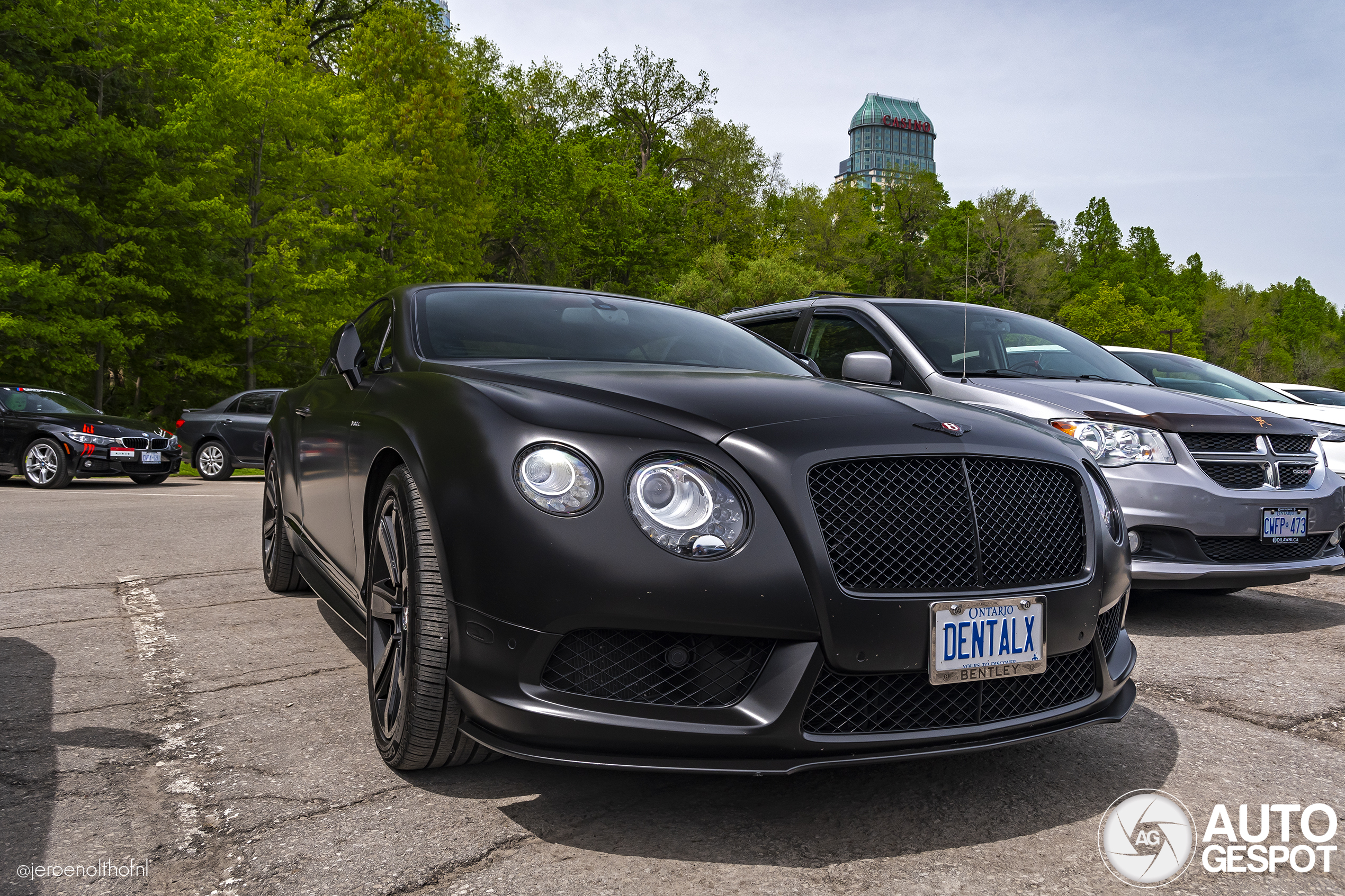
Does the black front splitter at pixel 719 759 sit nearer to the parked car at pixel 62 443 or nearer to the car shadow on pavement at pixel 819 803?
the car shadow on pavement at pixel 819 803

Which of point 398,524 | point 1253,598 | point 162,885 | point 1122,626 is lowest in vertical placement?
point 1253,598

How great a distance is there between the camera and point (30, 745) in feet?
9.60

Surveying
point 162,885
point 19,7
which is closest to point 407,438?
point 162,885

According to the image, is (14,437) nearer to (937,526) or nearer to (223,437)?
(223,437)

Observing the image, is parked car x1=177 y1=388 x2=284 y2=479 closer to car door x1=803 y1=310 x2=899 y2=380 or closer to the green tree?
car door x1=803 y1=310 x2=899 y2=380

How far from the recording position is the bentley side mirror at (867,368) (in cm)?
459

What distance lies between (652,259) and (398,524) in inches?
1761

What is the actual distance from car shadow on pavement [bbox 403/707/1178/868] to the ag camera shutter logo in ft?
0.15

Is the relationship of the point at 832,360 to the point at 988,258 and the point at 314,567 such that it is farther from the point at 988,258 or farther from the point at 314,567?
the point at 988,258

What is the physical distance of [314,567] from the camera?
435cm

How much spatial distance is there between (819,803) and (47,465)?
47.7 ft

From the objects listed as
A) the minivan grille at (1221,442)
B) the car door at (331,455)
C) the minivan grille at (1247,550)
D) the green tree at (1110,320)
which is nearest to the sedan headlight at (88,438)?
the car door at (331,455)

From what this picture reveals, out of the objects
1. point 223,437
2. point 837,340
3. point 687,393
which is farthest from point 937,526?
point 223,437

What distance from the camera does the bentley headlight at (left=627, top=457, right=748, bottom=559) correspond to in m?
2.23
